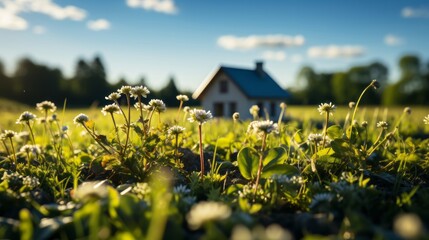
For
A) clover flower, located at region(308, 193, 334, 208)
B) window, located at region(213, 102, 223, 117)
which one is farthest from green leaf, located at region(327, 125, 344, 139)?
window, located at region(213, 102, 223, 117)

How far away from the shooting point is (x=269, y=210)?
2062 mm

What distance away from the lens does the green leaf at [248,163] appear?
2.51 meters

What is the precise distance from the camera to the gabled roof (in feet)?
69.0

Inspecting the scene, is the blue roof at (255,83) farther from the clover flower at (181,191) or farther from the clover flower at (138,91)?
the clover flower at (181,191)

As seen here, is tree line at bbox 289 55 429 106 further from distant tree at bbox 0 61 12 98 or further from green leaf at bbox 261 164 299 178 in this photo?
green leaf at bbox 261 164 299 178

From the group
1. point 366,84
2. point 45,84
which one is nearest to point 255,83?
point 45,84

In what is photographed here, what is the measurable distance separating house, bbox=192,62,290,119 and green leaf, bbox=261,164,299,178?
701 inches

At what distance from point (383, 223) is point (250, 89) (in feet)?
64.0

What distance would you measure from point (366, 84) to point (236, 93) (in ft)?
201

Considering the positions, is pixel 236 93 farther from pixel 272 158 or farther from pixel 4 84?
pixel 4 84

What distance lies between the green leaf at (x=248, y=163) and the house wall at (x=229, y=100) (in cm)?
1755

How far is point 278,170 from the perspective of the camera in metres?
2.49

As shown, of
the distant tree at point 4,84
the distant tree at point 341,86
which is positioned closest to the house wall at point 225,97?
the distant tree at point 4,84

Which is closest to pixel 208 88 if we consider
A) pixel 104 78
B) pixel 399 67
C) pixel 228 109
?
pixel 228 109
